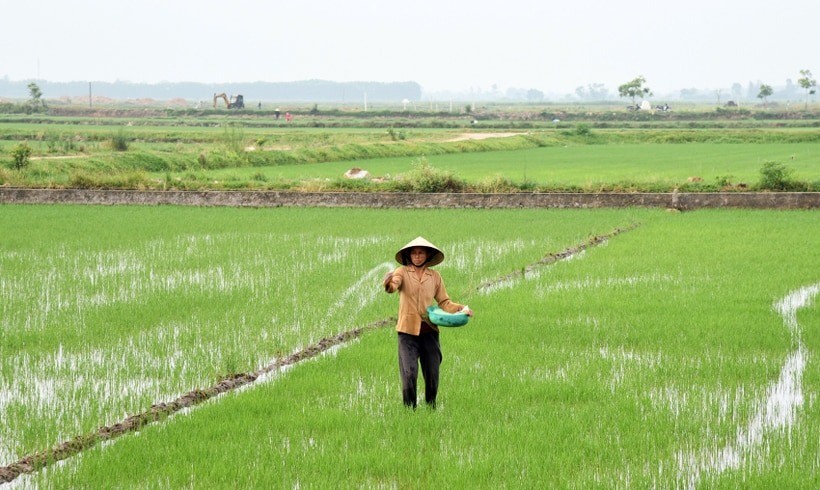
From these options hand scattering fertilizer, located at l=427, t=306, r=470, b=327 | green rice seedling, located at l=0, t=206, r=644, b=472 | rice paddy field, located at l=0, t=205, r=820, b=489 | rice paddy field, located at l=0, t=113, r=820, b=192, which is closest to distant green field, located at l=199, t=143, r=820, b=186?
rice paddy field, located at l=0, t=113, r=820, b=192

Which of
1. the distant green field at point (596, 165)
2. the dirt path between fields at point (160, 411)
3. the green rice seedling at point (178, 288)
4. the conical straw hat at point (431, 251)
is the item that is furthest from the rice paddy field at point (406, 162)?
the conical straw hat at point (431, 251)

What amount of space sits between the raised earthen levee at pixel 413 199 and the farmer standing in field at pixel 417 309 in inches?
511

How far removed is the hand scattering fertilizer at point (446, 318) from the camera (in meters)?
5.37

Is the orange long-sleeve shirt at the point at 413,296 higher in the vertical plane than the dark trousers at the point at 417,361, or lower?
higher

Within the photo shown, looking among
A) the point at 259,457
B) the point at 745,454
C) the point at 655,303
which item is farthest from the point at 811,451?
the point at 655,303

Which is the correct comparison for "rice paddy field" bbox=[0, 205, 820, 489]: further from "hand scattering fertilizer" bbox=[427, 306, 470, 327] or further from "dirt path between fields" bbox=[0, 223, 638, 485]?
"hand scattering fertilizer" bbox=[427, 306, 470, 327]

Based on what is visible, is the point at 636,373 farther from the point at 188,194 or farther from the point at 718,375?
the point at 188,194

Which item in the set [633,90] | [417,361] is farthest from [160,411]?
[633,90]

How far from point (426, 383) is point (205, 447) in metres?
1.32

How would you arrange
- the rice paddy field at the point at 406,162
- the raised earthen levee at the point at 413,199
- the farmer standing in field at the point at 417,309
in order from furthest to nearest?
the rice paddy field at the point at 406,162
the raised earthen levee at the point at 413,199
the farmer standing in field at the point at 417,309

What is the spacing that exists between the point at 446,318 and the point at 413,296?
280 millimetres

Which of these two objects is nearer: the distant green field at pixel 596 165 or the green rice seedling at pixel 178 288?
the green rice seedling at pixel 178 288

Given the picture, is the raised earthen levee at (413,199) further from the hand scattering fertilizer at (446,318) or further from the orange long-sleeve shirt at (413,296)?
the hand scattering fertilizer at (446,318)

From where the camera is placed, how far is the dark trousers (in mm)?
5621
